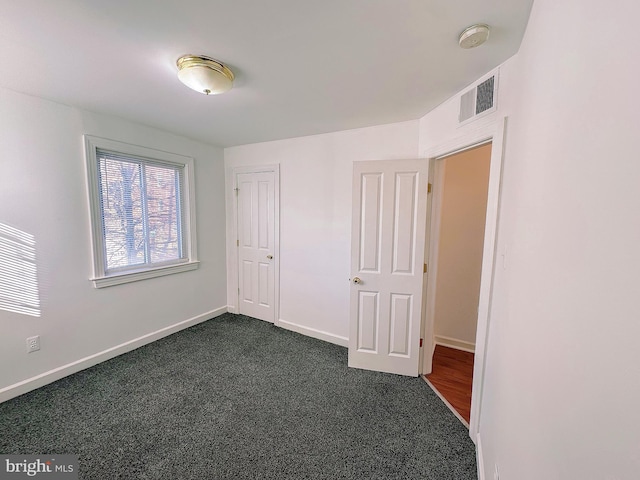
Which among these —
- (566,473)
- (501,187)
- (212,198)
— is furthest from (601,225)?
(212,198)

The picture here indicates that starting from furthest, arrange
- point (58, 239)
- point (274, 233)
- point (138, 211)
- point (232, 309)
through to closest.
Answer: point (232, 309) < point (274, 233) < point (138, 211) < point (58, 239)

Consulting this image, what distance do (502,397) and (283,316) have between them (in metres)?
2.68

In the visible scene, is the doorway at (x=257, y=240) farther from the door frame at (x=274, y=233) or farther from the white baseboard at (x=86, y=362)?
the white baseboard at (x=86, y=362)

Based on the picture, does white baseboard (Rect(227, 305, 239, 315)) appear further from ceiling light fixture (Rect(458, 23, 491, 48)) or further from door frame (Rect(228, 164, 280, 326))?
ceiling light fixture (Rect(458, 23, 491, 48))

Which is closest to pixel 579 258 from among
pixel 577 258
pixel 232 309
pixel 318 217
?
pixel 577 258

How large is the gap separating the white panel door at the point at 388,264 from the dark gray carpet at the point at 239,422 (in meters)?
0.26

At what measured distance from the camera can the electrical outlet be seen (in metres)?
2.15

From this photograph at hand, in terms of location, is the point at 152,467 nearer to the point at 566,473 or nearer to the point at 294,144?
the point at 566,473

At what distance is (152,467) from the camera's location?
1519 millimetres

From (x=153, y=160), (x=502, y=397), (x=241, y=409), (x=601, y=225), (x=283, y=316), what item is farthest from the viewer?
(x=283, y=316)

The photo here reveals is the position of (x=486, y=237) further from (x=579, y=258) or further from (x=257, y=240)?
(x=257, y=240)

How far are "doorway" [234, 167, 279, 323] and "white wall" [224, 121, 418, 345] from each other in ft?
0.45

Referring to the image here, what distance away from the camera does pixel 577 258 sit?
55cm

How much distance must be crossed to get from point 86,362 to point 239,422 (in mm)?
1803
